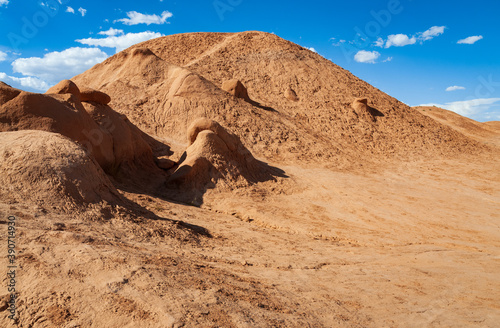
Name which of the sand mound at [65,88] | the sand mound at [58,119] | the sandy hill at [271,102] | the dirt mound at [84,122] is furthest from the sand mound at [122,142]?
the sandy hill at [271,102]

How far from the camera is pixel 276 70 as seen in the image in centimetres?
2520

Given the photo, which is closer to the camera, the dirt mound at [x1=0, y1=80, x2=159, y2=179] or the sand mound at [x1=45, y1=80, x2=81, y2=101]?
the dirt mound at [x1=0, y1=80, x2=159, y2=179]

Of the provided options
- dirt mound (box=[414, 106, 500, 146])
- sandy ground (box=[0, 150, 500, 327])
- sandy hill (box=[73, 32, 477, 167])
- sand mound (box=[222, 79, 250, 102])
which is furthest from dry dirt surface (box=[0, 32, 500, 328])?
dirt mound (box=[414, 106, 500, 146])

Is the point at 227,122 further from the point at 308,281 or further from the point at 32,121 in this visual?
the point at 308,281

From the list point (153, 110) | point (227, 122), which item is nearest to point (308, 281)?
point (227, 122)

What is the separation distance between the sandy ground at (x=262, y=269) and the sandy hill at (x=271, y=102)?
8.05 metres

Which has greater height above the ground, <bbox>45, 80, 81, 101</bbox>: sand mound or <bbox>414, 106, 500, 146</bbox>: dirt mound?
<bbox>414, 106, 500, 146</bbox>: dirt mound

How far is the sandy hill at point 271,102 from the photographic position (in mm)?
17219

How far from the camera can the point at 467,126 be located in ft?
104

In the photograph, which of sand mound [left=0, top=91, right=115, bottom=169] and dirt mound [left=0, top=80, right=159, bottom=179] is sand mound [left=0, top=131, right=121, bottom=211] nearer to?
sand mound [left=0, top=91, right=115, bottom=169]

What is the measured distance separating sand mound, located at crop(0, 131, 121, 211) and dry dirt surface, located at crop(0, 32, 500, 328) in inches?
0.9

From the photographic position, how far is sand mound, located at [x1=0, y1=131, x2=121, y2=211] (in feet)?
15.5

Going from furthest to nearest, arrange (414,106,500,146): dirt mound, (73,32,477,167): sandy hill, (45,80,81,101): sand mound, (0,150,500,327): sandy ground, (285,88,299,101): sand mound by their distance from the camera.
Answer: (414,106,500,146): dirt mound, (285,88,299,101): sand mound, (73,32,477,167): sandy hill, (45,80,81,101): sand mound, (0,150,500,327): sandy ground

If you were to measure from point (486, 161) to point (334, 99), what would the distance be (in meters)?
9.32
